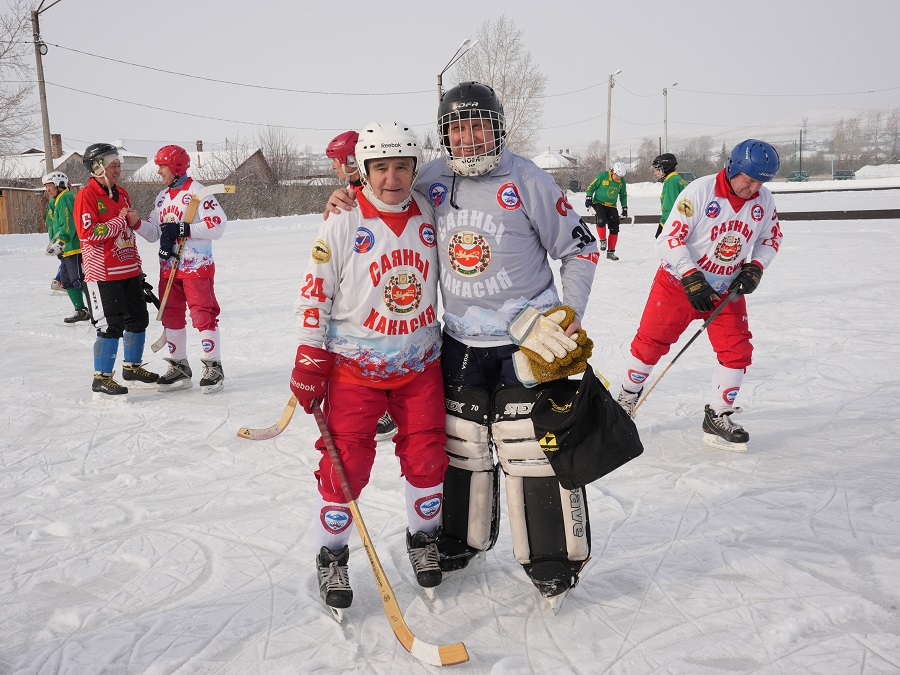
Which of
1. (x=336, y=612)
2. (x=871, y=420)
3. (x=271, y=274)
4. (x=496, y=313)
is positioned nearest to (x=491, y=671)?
(x=336, y=612)

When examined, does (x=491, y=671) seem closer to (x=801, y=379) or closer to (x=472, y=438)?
(x=472, y=438)

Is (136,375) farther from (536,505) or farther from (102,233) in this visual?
(536,505)

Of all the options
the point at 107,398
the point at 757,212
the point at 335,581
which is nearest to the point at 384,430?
the point at 335,581

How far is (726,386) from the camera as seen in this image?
4.19 metres

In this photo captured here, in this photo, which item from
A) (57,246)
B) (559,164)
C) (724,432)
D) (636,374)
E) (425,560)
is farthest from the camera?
(559,164)

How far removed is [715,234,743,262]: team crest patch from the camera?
402 cm

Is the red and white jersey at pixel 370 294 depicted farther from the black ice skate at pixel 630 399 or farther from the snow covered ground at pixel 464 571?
the black ice skate at pixel 630 399

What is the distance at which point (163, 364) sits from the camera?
247 inches

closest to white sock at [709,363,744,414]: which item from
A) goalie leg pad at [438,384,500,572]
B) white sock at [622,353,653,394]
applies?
white sock at [622,353,653,394]

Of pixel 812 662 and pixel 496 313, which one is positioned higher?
pixel 496 313

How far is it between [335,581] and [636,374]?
2454 mm

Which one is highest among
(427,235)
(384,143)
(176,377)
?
(384,143)

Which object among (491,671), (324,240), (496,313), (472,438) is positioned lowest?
(491,671)

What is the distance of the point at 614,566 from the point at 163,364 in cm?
470
